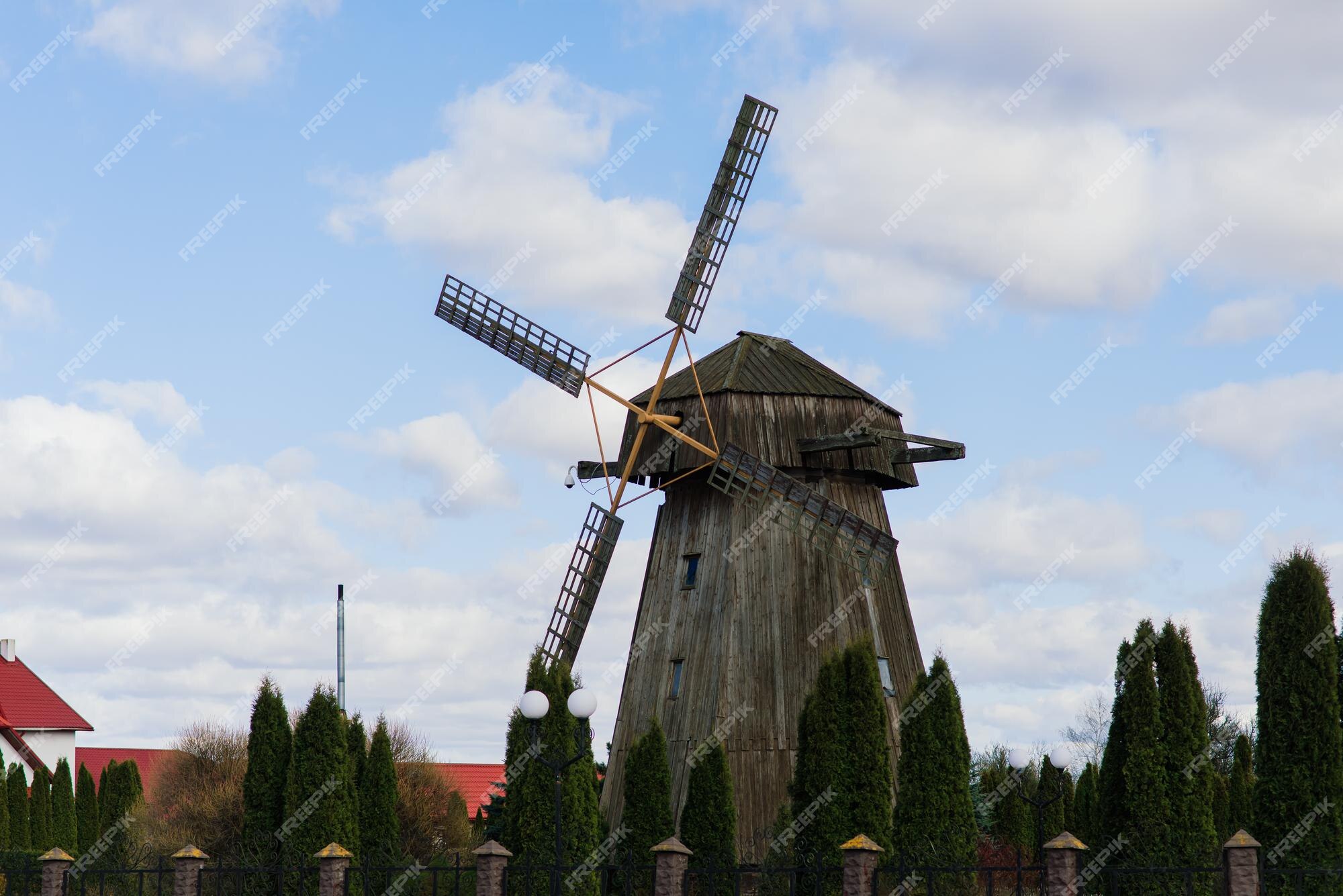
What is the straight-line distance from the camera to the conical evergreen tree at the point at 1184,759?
17500mm

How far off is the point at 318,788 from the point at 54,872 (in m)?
3.52

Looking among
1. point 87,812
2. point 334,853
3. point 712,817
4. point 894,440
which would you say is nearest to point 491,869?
point 334,853

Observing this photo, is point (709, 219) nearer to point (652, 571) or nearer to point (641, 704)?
point (652, 571)

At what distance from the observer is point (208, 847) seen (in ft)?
101

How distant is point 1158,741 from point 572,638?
9.89 m

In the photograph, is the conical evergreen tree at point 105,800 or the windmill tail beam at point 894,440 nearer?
the windmill tail beam at point 894,440

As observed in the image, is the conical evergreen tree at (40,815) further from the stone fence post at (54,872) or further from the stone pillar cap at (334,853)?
the stone pillar cap at (334,853)

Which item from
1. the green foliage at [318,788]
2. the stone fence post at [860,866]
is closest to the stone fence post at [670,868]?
the stone fence post at [860,866]

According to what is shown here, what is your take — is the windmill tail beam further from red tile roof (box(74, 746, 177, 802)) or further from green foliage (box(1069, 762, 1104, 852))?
red tile roof (box(74, 746, 177, 802))

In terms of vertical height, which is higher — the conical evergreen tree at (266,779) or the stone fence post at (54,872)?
the conical evergreen tree at (266,779)

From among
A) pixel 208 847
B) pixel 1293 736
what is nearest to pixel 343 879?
pixel 1293 736

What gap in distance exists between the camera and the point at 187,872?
18.4m

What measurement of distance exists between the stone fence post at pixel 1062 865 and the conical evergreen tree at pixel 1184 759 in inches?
102

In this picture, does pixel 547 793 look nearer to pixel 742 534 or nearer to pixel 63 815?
pixel 742 534
